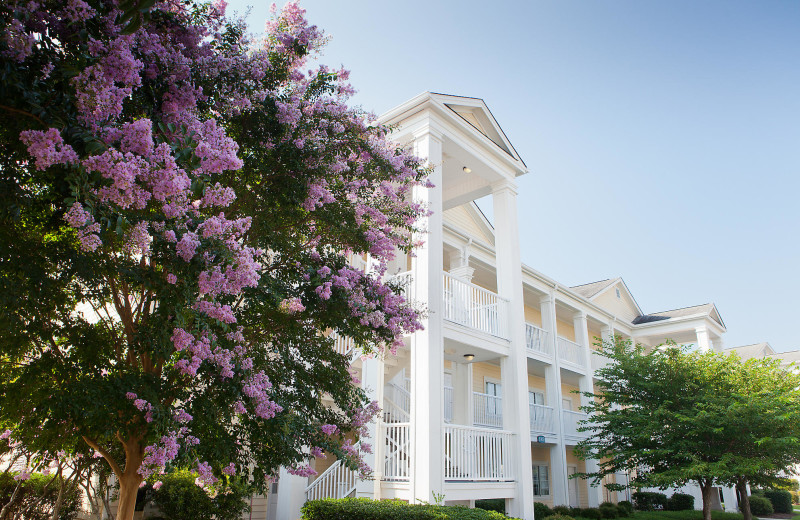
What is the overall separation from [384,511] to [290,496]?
12.9 ft

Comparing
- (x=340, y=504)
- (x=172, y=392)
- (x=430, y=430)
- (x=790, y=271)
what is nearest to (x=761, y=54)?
(x=430, y=430)

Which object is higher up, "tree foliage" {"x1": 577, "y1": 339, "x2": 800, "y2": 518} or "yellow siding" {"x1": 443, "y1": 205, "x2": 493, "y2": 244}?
"yellow siding" {"x1": 443, "y1": 205, "x2": 493, "y2": 244}

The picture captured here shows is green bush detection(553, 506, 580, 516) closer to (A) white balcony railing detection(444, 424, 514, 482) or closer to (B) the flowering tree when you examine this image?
(A) white balcony railing detection(444, 424, 514, 482)

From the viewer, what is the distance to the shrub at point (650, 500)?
2238 cm

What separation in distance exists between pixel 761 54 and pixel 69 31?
856cm

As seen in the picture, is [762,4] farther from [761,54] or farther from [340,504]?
[340,504]

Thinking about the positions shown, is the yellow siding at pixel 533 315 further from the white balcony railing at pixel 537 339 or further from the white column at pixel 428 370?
the white column at pixel 428 370

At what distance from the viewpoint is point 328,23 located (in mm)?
6879

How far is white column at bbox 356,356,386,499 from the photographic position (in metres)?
10.6

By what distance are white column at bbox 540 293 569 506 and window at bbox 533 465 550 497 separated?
162cm

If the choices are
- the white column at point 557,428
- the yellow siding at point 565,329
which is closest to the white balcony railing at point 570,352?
the white column at point 557,428

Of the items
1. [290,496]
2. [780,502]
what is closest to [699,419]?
[290,496]

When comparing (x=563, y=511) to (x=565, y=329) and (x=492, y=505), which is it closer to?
(x=492, y=505)

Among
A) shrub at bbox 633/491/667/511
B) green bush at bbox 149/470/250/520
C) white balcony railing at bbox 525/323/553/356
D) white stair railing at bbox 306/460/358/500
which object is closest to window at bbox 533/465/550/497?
shrub at bbox 633/491/667/511
